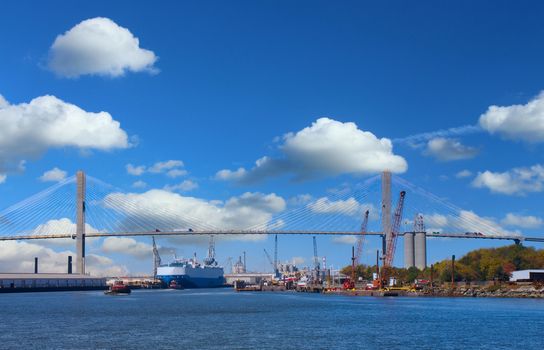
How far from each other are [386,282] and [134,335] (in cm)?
10823

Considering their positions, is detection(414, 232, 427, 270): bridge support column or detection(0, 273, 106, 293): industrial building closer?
detection(0, 273, 106, 293): industrial building

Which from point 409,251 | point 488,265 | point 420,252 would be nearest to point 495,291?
point 488,265

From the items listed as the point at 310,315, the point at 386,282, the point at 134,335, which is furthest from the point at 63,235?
the point at 134,335

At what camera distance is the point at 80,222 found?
16638 cm

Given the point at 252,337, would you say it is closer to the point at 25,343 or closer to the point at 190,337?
the point at 190,337

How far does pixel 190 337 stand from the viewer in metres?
52.4

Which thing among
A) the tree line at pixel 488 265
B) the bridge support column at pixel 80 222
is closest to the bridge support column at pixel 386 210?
the tree line at pixel 488 265

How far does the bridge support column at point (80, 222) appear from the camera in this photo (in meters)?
Answer: 166

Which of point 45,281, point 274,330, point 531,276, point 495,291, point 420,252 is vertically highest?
point 420,252

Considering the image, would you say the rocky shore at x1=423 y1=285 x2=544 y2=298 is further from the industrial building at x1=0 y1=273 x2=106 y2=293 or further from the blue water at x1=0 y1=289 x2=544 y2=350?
the industrial building at x1=0 y1=273 x2=106 y2=293

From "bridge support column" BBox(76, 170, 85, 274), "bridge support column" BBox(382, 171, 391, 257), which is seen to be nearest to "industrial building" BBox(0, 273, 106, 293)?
"bridge support column" BBox(76, 170, 85, 274)

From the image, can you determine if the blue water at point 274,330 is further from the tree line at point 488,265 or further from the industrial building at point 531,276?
the tree line at point 488,265

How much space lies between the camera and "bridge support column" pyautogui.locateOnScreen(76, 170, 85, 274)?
543ft

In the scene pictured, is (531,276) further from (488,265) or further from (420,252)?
(420,252)
